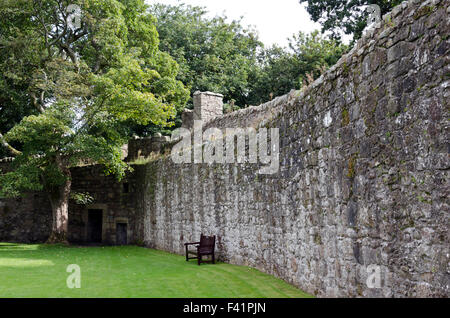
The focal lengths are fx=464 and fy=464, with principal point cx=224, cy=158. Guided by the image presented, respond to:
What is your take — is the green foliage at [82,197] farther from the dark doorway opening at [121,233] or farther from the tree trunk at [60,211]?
the dark doorway opening at [121,233]

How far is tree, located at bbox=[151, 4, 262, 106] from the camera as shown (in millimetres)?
30250

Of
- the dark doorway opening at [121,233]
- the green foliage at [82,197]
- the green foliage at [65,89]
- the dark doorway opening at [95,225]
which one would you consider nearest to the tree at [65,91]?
the green foliage at [65,89]

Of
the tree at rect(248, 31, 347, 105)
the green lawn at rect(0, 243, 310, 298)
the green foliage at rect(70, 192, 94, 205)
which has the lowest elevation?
the green lawn at rect(0, 243, 310, 298)

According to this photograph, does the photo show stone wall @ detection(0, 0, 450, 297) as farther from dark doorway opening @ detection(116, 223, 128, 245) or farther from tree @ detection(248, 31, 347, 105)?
tree @ detection(248, 31, 347, 105)

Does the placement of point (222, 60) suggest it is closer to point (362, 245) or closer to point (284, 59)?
point (284, 59)

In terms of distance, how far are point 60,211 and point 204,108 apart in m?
7.52

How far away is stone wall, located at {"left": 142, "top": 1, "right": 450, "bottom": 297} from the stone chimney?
31.5 ft

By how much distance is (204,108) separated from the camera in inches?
739

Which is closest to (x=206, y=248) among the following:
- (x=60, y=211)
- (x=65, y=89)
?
(x=65, y=89)

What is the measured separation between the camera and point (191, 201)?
44.4 ft

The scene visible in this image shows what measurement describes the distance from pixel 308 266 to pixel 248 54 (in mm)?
29678

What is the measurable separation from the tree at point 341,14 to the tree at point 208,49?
7.31 m

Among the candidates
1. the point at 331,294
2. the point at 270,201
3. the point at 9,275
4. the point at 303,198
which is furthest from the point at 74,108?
the point at 331,294

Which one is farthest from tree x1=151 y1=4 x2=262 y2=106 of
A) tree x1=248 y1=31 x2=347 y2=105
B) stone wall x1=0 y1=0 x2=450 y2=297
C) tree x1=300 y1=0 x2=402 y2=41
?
stone wall x1=0 y1=0 x2=450 y2=297
